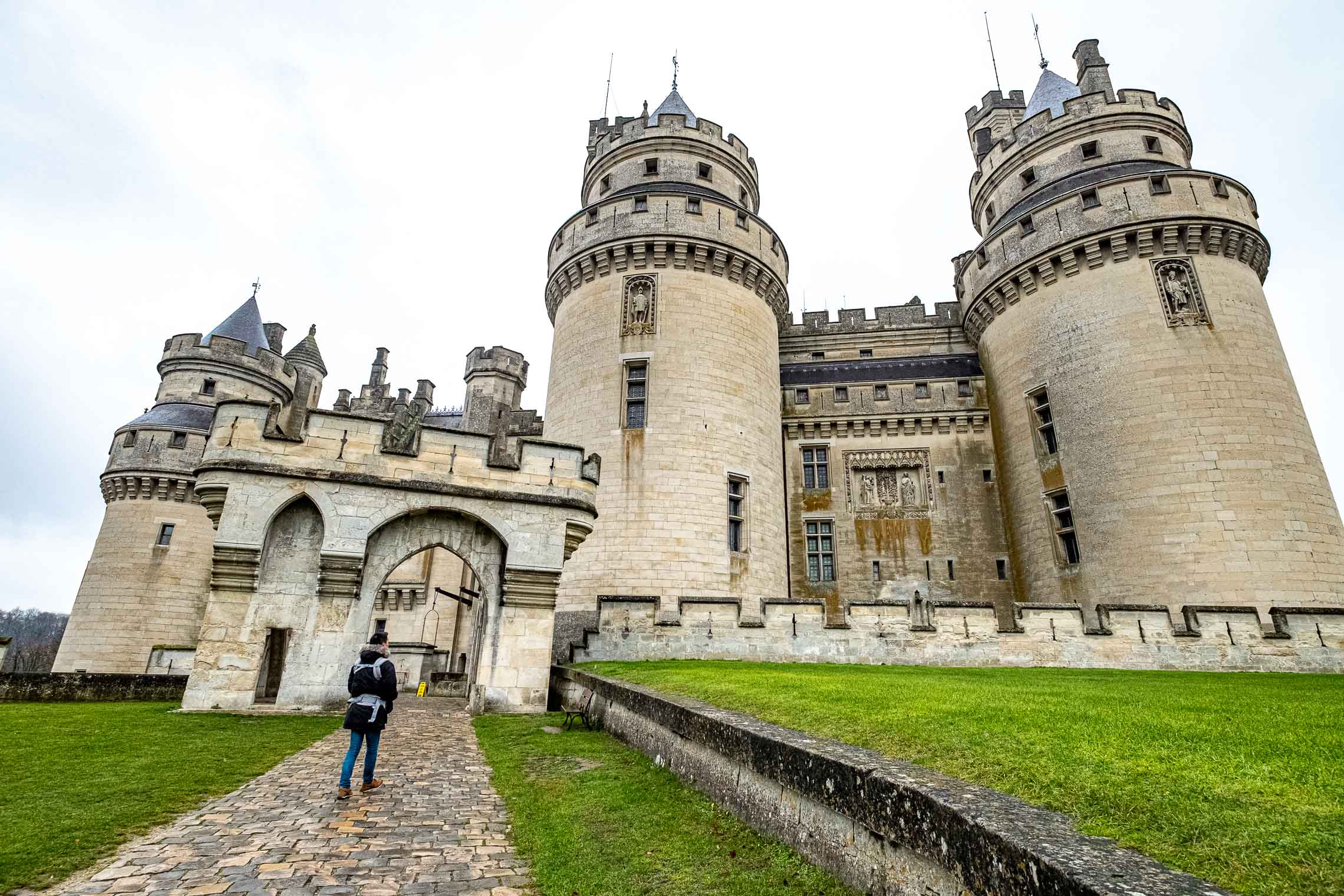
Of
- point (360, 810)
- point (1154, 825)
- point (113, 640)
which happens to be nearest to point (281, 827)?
point (360, 810)

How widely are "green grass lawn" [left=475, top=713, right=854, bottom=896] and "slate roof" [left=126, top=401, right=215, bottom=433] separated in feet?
81.5

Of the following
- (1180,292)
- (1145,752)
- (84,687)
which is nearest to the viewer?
(1145,752)

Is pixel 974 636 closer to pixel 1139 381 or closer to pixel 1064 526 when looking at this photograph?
pixel 1064 526

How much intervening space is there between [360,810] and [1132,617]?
609 inches

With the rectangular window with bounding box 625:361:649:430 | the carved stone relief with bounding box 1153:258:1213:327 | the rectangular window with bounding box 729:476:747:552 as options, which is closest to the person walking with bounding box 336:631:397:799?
the rectangular window with bounding box 729:476:747:552

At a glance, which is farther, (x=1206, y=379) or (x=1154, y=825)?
(x=1206, y=379)

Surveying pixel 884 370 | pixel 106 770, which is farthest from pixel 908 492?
pixel 106 770

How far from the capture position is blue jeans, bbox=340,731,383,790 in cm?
532

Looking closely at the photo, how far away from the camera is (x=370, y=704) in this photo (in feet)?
19.0

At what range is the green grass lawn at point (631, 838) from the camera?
356 centimetres

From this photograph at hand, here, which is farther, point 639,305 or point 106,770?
point 639,305

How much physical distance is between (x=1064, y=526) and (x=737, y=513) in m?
9.52

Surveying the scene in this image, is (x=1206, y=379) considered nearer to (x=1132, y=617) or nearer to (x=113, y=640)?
(x=1132, y=617)

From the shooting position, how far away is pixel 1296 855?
6.95 ft
